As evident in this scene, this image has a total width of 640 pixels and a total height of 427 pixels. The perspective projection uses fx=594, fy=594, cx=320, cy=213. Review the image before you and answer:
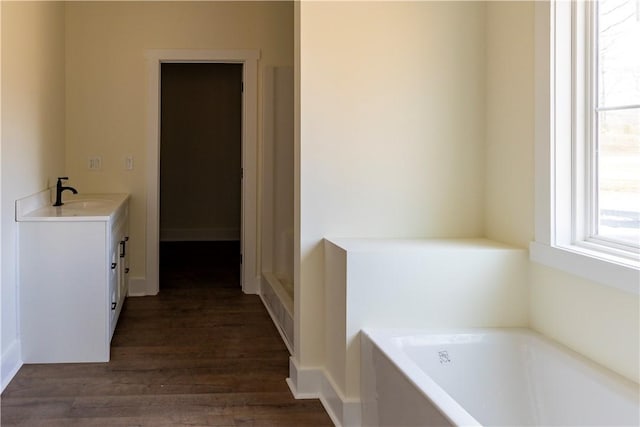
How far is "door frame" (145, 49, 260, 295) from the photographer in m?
4.93

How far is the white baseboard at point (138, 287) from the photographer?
4.98 metres

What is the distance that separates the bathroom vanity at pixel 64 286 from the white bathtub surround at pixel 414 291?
1486mm

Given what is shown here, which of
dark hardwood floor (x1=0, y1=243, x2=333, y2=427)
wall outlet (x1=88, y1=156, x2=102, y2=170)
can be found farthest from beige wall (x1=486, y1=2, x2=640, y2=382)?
wall outlet (x1=88, y1=156, x2=102, y2=170)

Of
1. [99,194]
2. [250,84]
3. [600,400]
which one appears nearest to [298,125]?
[600,400]

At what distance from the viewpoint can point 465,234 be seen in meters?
2.97

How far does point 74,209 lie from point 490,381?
2.78 metres

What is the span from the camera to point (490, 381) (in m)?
2.30

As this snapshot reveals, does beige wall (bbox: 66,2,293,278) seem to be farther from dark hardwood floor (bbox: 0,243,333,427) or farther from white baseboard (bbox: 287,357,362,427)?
white baseboard (bbox: 287,357,362,427)

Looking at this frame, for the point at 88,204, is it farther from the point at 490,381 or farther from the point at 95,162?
the point at 490,381

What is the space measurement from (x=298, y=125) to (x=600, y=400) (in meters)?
1.70

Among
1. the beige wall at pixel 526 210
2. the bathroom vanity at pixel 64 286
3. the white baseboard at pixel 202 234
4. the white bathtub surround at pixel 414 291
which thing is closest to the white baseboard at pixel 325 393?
the white bathtub surround at pixel 414 291

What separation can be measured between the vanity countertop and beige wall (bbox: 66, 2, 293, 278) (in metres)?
0.39

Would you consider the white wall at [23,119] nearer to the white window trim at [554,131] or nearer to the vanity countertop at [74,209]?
the vanity countertop at [74,209]

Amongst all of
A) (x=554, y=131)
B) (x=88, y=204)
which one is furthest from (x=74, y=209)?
(x=554, y=131)
